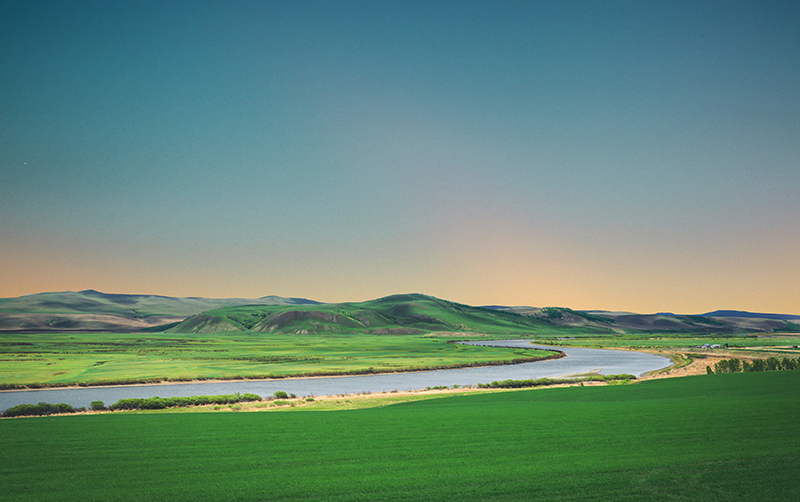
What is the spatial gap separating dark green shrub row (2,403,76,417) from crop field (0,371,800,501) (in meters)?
13.8

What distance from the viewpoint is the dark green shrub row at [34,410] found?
38.3 metres

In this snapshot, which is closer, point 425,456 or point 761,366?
point 425,456

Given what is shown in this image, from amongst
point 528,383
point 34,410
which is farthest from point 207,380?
point 528,383

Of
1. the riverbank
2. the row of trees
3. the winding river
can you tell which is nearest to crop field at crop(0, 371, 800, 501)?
the winding river

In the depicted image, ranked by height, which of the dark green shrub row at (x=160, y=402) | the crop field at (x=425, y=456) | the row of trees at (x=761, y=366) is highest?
the crop field at (x=425, y=456)

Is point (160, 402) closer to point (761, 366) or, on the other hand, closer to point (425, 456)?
point (425, 456)

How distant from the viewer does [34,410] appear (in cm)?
Answer: 3956

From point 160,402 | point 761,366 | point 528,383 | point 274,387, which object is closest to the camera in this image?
point 160,402

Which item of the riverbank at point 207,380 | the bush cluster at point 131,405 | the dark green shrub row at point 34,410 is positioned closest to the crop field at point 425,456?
the dark green shrub row at point 34,410

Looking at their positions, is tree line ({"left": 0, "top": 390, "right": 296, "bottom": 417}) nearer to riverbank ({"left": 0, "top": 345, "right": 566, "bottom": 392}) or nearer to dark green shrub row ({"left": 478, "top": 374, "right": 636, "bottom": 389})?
riverbank ({"left": 0, "top": 345, "right": 566, "bottom": 392})

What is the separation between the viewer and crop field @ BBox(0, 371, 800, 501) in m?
14.2

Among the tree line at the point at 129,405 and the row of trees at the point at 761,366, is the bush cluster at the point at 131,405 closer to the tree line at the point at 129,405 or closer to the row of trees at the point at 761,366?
the tree line at the point at 129,405

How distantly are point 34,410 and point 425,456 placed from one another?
38511mm

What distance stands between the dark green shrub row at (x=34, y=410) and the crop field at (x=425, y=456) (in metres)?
13.8
